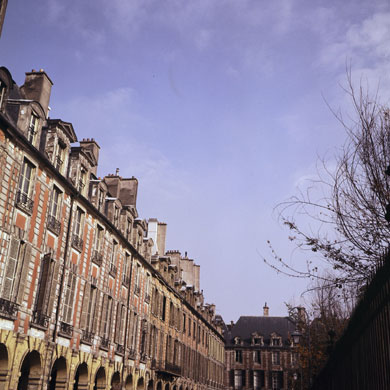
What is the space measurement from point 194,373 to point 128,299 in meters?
21.4

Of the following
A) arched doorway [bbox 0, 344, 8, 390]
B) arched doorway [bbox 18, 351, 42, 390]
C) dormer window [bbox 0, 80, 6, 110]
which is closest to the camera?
arched doorway [bbox 0, 344, 8, 390]

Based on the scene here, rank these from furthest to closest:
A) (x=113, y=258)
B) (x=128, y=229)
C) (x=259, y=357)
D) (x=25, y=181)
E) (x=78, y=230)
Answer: (x=259, y=357), (x=128, y=229), (x=113, y=258), (x=78, y=230), (x=25, y=181)

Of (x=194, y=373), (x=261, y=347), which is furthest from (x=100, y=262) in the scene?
(x=261, y=347)

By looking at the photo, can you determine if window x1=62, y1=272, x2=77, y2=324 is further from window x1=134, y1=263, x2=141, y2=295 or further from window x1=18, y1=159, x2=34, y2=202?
window x1=134, y1=263, x2=141, y2=295

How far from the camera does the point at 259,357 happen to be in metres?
68.1

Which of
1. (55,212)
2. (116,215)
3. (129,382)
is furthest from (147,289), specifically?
(55,212)

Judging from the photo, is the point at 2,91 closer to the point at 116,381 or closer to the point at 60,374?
the point at 60,374

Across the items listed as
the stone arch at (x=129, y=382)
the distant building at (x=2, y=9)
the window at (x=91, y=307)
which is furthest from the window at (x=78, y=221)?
the stone arch at (x=129, y=382)

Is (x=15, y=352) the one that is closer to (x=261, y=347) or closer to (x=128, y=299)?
(x=128, y=299)

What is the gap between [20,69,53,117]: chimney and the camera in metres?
20.1

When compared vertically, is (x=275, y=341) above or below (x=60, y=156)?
below

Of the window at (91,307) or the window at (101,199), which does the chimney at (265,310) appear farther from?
the window at (91,307)

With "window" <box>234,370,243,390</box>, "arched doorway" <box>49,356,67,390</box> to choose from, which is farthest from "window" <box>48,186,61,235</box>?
"window" <box>234,370,243,390</box>

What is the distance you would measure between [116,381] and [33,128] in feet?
49.7
